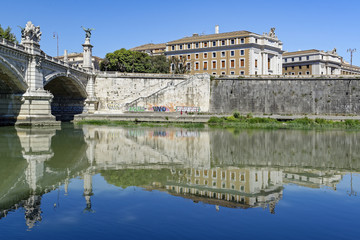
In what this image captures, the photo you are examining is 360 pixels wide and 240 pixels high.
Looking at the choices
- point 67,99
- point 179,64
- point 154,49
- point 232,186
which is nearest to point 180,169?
point 232,186

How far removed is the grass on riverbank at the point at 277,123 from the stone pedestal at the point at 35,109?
66.9ft

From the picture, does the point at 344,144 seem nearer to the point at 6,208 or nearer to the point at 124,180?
the point at 124,180

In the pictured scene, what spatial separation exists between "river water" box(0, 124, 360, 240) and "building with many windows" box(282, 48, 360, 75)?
88666mm

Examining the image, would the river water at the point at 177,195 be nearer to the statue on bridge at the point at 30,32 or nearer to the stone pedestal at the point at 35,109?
the stone pedestal at the point at 35,109

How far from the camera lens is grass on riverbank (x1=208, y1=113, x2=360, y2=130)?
4422 centimetres

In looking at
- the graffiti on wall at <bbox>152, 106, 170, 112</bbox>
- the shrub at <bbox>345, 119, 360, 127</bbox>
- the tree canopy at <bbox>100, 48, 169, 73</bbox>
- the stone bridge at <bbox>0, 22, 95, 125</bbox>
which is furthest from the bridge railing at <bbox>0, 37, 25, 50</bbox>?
the tree canopy at <bbox>100, 48, 169, 73</bbox>

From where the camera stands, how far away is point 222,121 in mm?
48625

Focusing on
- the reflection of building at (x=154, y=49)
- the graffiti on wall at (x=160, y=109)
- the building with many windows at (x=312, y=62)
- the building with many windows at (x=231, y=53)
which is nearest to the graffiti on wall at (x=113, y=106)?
the graffiti on wall at (x=160, y=109)

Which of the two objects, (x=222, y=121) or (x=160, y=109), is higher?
(x=160, y=109)

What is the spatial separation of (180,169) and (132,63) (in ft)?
226

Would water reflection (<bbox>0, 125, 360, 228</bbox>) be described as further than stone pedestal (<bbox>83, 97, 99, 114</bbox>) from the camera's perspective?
No

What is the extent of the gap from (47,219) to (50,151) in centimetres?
1233

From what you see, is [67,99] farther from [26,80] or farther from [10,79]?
[10,79]

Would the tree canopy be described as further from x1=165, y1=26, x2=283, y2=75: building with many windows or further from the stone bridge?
the stone bridge
